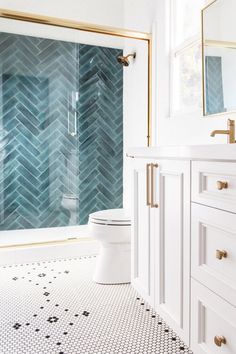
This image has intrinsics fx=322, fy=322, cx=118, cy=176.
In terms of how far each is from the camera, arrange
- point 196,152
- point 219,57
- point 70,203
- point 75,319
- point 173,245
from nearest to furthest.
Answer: point 196,152 → point 173,245 → point 75,319 → point 219,57 → point 70,203

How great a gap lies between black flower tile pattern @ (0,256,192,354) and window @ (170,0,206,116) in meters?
1.33

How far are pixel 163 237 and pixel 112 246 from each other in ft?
2.24

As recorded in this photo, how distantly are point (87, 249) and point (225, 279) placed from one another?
187 cm

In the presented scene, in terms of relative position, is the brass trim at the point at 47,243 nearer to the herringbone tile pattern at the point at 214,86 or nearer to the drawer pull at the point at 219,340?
the herringbone tile pattern at the point at 214,86

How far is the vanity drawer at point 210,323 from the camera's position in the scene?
1.07 m

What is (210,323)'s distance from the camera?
1.18 metres

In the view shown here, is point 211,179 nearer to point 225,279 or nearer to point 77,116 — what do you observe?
point 225,279

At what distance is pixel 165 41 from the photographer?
2438mm

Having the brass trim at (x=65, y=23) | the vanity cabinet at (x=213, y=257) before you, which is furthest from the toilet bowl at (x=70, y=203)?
the vanity cabinet at (x=213, y=257)

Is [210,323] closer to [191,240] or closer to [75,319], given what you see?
[191,240]

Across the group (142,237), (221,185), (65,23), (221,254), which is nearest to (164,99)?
(65,23)

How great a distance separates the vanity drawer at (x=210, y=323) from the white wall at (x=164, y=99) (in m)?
1.00

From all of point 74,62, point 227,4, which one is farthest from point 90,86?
point 227,4

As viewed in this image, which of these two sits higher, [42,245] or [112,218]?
[112,218]
